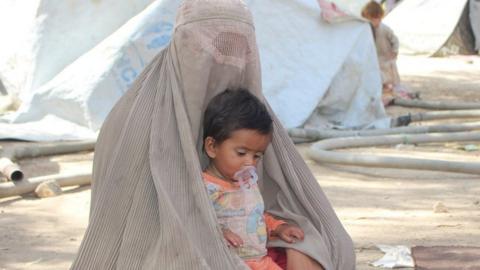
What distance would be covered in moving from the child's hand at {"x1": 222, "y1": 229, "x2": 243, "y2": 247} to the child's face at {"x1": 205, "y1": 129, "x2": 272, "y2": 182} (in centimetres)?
17

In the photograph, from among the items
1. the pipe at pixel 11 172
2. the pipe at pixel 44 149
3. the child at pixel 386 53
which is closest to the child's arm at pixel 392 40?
the child at pixel 386 53

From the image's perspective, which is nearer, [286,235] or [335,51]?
[286,235]

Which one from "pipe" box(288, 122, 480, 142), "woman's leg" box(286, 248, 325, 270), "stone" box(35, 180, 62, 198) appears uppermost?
"woman's leg" box(286, 248, 325, 270)

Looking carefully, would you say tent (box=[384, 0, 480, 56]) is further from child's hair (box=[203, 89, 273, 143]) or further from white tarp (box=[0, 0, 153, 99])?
child's hair (box=[203, 89, 273, 143])

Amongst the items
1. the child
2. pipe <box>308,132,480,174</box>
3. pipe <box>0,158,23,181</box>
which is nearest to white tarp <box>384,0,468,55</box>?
the child

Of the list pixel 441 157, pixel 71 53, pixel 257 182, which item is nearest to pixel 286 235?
pixel 257 182

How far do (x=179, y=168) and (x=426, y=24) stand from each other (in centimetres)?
1355

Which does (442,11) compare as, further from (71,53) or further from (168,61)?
(168,61)

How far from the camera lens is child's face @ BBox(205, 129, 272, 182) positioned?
125 inches

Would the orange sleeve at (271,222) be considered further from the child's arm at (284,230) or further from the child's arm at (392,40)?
the child's arm at (392,40)

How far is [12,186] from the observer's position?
577 centimetres

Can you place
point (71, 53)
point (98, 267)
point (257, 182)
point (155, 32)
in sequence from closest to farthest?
point (98, 267)
point (257, 182)
point (155, 32)
point (71, 53)

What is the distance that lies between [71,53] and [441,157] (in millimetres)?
3203

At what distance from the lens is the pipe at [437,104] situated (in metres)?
9.46
